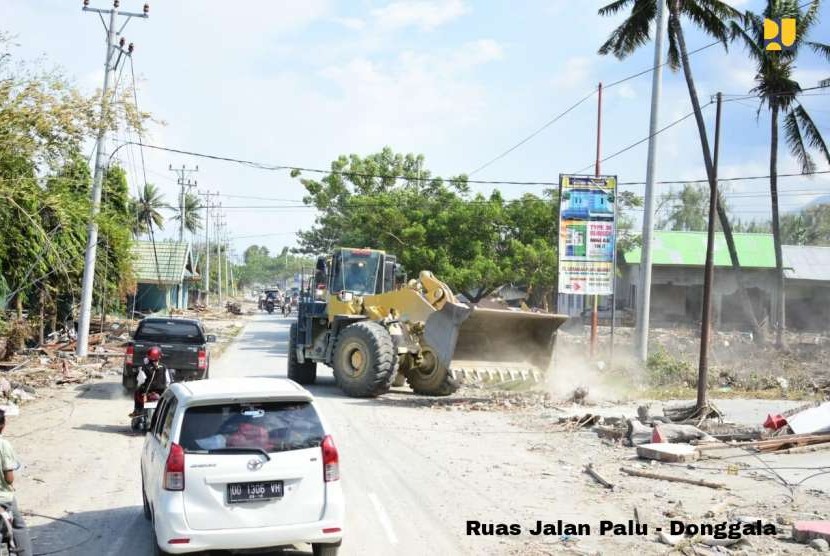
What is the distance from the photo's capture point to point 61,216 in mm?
14430

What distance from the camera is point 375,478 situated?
428 inches

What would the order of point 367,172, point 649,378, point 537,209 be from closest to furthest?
point 649,378
point 537,209
point 367,172

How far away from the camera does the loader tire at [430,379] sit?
63.2 ft

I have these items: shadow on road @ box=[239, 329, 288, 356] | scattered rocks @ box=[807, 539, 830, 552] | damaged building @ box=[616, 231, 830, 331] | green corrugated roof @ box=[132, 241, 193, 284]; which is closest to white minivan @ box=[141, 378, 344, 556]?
scattered rocks @ box=[807, 539, 830, 552]

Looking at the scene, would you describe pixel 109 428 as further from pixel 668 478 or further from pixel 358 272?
pixel 668 478

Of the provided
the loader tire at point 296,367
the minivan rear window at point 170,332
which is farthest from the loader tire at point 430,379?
the minivan rear window at point 170,332

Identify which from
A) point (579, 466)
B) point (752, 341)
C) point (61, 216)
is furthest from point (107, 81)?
point (752, 341)

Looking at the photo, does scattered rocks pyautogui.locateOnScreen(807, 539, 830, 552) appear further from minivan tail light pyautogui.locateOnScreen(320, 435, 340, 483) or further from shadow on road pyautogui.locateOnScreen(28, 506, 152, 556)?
shadow on road pyautogui.locateOnScreen(28, 506, 152, 556)

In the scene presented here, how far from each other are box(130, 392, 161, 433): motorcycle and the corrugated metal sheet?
131ft

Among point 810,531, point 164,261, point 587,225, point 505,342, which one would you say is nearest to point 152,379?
point 505,342

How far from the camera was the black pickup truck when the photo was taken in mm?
18094

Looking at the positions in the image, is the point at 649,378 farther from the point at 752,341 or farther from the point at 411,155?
the point at 411,155

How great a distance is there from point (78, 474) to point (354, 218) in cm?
2995

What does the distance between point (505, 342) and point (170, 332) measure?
7631 mm
